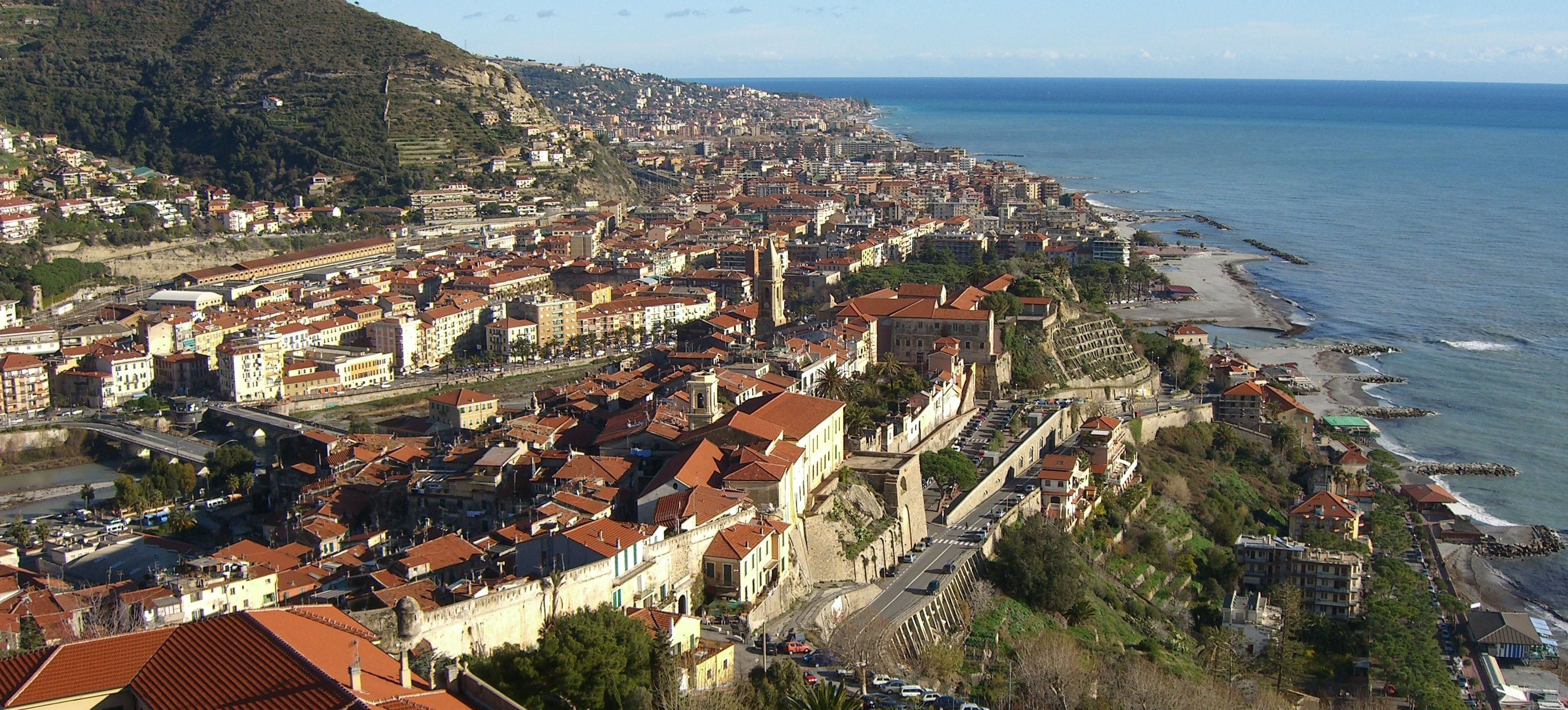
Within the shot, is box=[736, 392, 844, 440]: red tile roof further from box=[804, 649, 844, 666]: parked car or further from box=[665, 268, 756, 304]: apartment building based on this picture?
box=[665, 268, 756, 304]: apartment building

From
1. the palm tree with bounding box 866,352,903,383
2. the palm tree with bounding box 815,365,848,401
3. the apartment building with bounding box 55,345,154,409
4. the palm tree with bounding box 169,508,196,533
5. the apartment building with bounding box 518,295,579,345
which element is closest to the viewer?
the palm tree with bounding box 169,508,196,533

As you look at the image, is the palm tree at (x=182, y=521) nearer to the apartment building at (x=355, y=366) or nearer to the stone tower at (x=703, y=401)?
the stone tower at (x=703, y=401)

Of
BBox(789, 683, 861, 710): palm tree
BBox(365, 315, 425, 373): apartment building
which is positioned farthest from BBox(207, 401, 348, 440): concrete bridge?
BBox(789, 683, 861, 710): palm tree

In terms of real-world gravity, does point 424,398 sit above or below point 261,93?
below

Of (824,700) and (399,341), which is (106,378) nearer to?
(399,341)

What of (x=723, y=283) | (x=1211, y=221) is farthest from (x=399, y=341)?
(x=1211, y=221)

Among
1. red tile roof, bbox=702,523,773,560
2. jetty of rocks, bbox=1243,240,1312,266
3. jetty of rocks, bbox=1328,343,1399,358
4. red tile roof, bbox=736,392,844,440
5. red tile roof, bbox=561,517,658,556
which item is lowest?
jetty of rocks, bbox=1328,343,1399,358
